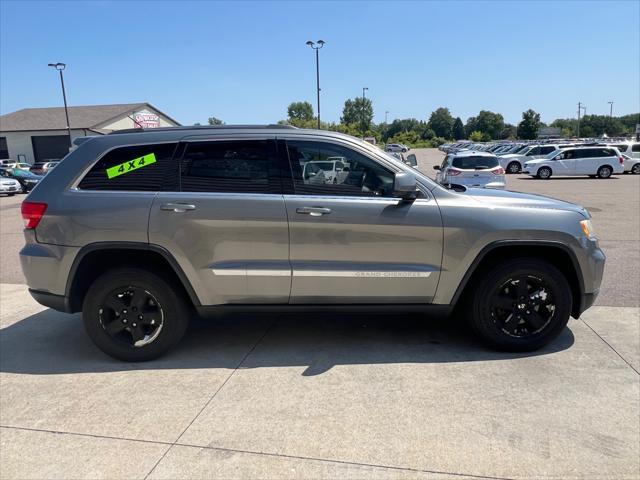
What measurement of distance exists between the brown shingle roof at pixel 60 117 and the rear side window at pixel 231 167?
4706 centimetres

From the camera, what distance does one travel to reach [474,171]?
1394 centimetres

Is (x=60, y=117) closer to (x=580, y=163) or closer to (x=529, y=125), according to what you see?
(x=580, y=163)

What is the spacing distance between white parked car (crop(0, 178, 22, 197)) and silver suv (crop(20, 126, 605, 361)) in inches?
833

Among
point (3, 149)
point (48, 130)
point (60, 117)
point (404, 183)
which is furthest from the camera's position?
point (60, 117)

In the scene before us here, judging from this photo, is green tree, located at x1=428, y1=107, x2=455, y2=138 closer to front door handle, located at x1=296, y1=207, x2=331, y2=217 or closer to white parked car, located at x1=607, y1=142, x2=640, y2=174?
white parked car, located at x1=607, y1=142, x2=640, y2=174

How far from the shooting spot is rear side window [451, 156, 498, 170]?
14260mm

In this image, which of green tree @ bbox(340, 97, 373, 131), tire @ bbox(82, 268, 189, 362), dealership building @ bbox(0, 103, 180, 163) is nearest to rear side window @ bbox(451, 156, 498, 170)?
tire @ bbox(82, 268, 189, 362)

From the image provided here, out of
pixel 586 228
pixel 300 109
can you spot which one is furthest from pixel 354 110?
pixel 586 228

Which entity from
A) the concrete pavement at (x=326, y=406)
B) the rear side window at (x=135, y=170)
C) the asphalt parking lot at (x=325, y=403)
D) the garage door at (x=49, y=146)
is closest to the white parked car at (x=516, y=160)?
the asphalt parking lot at (x=325, y=403)

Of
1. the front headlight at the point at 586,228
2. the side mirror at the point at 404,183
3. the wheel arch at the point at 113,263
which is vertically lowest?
the wheel arch at the point at 113,263

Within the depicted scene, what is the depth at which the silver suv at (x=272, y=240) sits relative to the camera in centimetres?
362

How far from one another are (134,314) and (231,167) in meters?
1.42

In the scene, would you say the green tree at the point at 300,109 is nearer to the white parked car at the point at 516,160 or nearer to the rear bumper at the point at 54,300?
the white parked car at the point at 516,160

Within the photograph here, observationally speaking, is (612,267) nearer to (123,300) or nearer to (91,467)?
(123,300)
